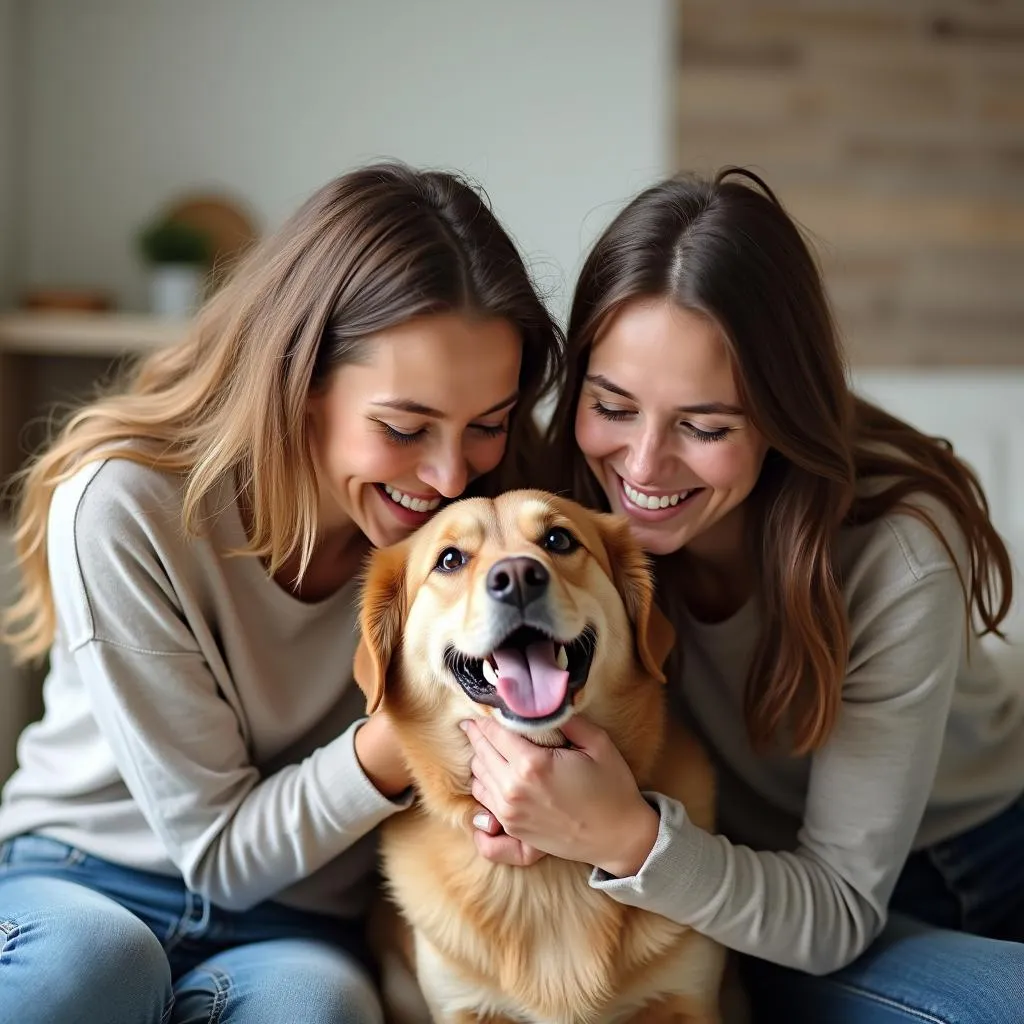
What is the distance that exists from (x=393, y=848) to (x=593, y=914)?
311 millimetres

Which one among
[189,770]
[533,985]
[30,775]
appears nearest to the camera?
[533,985]

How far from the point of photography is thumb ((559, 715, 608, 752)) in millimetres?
1518

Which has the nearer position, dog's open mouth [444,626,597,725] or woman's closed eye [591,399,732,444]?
dog's open mouth [444,626,597,725]

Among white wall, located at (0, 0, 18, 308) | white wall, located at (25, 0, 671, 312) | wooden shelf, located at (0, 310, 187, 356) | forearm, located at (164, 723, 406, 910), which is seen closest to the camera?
forearm, located at (164, 723, 406, 910)

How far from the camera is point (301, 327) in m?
1.58

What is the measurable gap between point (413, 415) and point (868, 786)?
82cm

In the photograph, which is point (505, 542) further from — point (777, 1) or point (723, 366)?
point (777, 1)

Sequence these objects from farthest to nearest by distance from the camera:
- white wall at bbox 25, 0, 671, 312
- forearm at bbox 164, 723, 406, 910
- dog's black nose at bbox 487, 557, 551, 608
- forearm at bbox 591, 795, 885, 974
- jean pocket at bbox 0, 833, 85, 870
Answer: white wall at bbox 25, 0, 671, 312 → jean pocket at bbox 0, 833, 85, 870 → forearm at bbox 164, 723, 406, 910 → forearm at bbox 591, 795, 885, 974 → dog's black nose at bbox 487, 557, 551, 608

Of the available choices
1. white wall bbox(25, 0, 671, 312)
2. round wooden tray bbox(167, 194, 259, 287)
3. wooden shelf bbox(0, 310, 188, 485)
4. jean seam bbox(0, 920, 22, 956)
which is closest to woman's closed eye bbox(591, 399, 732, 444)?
jean seam bbox(0, 920, 22, 956)

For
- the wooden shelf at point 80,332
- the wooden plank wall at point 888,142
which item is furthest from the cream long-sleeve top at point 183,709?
the wooden plank wall at point 888,142

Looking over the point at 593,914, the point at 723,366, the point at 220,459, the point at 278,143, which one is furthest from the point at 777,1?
the point at 593,914

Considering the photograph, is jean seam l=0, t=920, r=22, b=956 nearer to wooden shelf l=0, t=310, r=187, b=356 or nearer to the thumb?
the thumb

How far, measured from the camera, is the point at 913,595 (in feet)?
5.33

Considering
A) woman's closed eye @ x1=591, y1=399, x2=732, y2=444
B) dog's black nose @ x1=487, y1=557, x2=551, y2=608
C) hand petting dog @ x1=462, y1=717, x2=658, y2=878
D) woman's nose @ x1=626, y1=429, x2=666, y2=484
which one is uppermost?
woman's closed eye @ x1=591, y1=399, x2=732, y2=444
